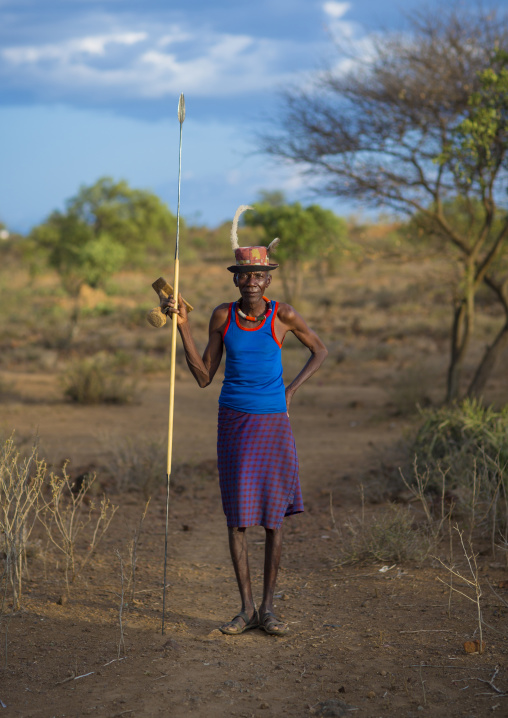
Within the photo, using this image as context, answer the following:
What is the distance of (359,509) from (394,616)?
230 centimetres

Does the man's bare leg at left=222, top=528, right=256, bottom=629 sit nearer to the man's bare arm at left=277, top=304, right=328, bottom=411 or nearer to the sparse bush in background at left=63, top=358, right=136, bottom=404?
the man's bare arm at left=277, top=304, right=328, bottom=411

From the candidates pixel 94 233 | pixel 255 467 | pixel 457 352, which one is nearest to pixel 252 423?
pixel 255 467

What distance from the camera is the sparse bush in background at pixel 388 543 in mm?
5055

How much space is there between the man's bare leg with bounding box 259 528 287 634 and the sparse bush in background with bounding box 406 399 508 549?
1633 mm

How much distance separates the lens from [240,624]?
398 centimetres

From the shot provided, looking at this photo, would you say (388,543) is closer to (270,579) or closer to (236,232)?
(270,579)

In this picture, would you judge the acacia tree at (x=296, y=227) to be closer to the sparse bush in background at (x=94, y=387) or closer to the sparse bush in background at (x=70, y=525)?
the sparse bush in background at (x=94, y=387)

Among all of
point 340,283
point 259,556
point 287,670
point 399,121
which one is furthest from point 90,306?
point 287,670

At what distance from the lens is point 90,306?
2873cm

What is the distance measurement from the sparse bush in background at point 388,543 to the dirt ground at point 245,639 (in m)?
0.07

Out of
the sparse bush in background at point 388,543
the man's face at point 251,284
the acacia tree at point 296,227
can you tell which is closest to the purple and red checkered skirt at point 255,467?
the man's face at point 251,284

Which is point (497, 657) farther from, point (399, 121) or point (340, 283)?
point (340, 283)

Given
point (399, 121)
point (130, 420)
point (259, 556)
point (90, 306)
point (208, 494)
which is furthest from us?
point (90, 306)

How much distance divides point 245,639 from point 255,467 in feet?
2.87
